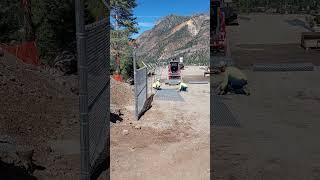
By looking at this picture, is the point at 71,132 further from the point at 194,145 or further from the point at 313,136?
the point at 313,136

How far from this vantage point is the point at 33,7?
20078mm

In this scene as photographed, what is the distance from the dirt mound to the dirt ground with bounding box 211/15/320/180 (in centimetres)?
353

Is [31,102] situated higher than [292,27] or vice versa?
[292,27]

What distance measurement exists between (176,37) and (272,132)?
88054mm

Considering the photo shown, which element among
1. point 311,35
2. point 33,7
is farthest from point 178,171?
point 311,35

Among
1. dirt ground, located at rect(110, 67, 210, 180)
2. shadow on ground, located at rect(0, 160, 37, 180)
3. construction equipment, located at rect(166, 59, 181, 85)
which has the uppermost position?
construction equipment, located at rect(166, 59, 181, 85)

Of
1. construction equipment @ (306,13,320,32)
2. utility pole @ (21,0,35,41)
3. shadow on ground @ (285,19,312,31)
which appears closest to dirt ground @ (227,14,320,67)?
shadow on ground @ (285,19,312,31)

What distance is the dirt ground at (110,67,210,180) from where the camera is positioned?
25.7ft

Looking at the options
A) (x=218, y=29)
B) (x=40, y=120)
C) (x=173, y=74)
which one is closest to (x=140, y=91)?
(x=40, y=120)

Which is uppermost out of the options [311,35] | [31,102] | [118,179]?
[311,35]

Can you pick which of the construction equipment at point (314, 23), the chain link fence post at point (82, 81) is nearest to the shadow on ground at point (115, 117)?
the chain link fence post at point (82, 81)

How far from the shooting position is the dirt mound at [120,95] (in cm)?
1520

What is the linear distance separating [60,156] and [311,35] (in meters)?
25.5

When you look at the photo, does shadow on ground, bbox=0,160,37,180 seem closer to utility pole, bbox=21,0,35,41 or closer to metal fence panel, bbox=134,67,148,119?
metal fence panel, bbox=134,67,148,119
